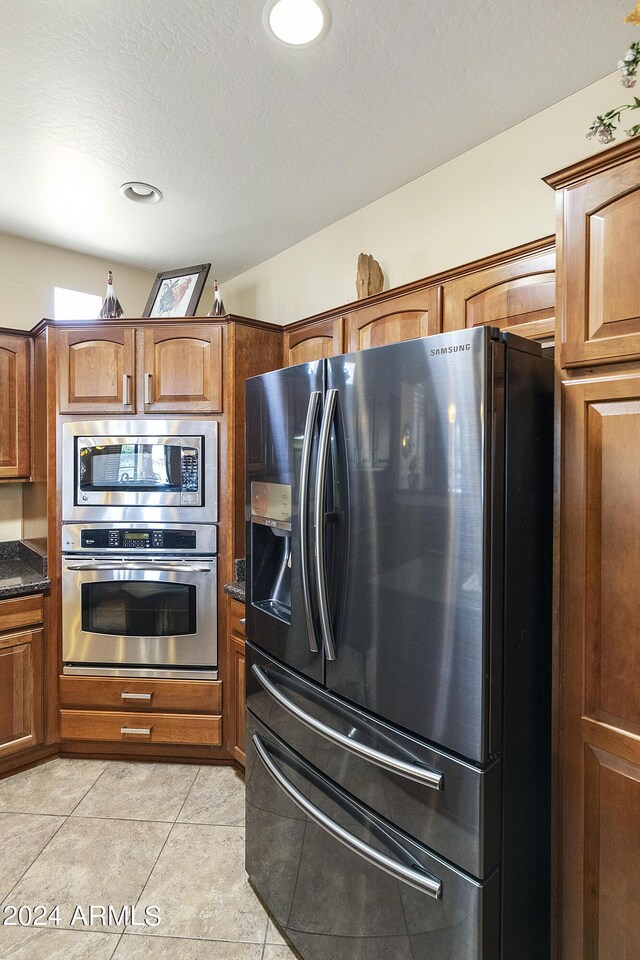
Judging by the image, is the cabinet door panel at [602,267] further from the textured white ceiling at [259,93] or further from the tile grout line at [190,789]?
the tile grout line at [190,789]

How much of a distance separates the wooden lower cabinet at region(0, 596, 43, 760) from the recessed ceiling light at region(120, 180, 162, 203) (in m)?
2.03

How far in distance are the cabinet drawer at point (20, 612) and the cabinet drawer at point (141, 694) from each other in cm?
35

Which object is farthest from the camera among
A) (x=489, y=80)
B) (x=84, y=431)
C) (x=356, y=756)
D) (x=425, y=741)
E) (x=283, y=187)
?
(x=84, y=431)

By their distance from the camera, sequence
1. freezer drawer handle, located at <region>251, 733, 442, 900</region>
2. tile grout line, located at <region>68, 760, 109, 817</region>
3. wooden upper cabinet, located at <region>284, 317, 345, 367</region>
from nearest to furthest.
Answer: freezer drawer handle, located at <region>251, 733, 442, 900</region>, tile grout line, located at <region>68, 760, 109, 817</region>, wooden upper cabinet, located at <region>284, 317, 345, 367</region>

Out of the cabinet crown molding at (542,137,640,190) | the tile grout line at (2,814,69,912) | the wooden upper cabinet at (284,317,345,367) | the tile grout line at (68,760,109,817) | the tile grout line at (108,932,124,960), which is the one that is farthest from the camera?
the wooden upper cabinet at (284,317,345,367)

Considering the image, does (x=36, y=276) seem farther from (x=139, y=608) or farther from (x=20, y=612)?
(x=139, y=608)

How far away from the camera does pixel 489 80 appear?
1741 mm

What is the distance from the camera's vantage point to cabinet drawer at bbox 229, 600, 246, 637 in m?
2.44

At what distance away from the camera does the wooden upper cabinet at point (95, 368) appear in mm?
2598

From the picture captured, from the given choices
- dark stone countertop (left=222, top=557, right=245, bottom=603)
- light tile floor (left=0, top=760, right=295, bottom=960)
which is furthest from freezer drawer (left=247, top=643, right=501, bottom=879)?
dark stone countertop (left=222, top=557, right=245, bottom=603)

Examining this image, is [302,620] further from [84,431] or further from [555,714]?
[84,431]

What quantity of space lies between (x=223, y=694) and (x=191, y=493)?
102 cm

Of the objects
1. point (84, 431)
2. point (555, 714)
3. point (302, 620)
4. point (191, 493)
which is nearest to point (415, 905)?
point (555, 714)

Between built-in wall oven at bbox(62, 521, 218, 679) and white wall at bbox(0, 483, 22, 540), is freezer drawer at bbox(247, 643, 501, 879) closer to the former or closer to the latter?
built-in wall oven at bbox(62, 521, 218, 679)
